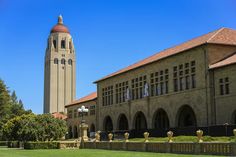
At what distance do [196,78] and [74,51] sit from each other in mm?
102374

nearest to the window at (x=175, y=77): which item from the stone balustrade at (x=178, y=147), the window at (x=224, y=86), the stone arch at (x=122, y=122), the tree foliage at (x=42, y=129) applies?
the window at (x=224, y=86)

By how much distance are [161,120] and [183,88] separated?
9.73m

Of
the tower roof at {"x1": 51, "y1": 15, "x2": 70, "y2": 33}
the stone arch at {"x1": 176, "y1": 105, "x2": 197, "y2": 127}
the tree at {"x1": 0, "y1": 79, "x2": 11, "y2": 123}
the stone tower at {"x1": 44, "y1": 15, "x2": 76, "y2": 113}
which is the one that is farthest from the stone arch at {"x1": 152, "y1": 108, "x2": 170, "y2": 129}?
the tower roof at {"x1": 51, "y1": 15, "x2": 70, "y2": 33}

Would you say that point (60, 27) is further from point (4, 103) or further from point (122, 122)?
point (122, 122)

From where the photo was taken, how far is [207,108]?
47.9 m

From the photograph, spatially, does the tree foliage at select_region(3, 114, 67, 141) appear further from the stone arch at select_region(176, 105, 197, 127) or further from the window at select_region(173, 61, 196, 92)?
the window at select_region(173, 61, 196, 92)

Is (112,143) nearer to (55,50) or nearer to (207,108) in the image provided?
(207,108)

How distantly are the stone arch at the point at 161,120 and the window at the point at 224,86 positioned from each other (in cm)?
1414

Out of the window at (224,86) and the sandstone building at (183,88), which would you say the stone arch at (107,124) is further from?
the window at (224,86)

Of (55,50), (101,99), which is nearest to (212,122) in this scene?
(101,99)

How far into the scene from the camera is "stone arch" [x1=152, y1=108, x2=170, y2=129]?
2358 inches

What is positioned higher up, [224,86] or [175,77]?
[175,77]

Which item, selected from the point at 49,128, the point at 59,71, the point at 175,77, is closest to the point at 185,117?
the point at 175,77

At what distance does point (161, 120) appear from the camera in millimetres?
61312
